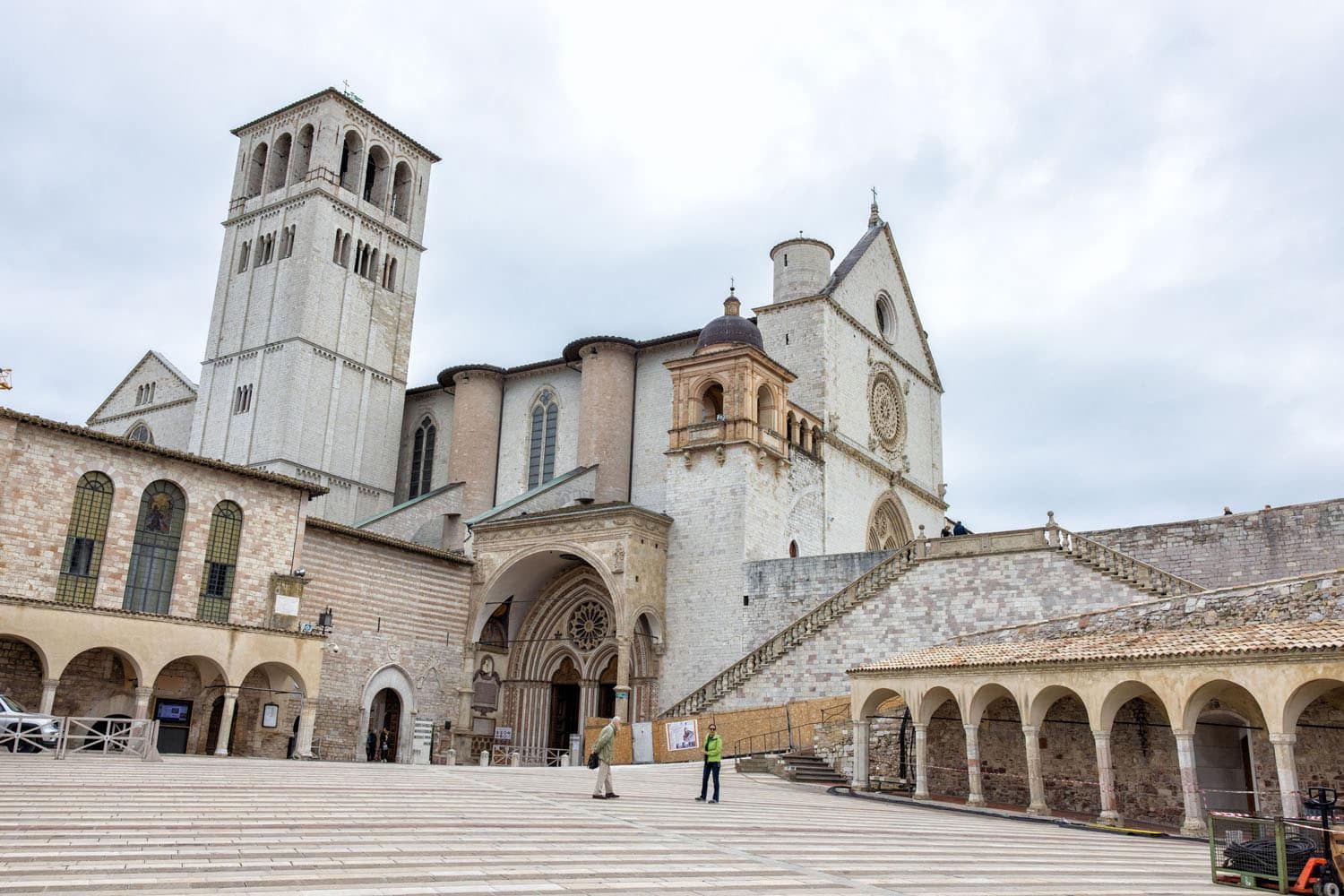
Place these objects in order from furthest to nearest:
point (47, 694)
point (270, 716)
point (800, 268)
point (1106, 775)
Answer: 1. point (800, 268)
2. point (270, 716)
3. point (47, 694)
4. point (1106, 775)

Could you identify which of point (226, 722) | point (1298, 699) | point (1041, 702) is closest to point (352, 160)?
point (226, 722)

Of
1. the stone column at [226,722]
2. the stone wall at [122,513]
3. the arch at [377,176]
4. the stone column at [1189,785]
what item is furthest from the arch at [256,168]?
the stone column at [1189,785]

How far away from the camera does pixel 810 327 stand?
33.4 m

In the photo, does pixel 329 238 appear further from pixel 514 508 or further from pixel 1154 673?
pixel 1154 673

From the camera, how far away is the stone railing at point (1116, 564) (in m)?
22.1

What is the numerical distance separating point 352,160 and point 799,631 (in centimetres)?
2885

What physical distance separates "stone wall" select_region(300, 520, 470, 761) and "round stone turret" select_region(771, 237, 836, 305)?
13263 mm

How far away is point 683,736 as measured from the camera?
25297 mm

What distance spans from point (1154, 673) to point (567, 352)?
24355mm

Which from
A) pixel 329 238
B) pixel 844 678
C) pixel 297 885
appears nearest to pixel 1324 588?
pixel 844 678

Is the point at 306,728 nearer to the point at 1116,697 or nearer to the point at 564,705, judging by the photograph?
the point at 564,705

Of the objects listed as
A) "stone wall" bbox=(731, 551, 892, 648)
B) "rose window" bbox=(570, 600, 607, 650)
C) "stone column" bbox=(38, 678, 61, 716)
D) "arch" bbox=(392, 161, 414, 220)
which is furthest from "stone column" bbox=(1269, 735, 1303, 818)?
"arch" bbox=(392, 161, 414, 220)

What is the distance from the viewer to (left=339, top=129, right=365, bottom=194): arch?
43.6 m

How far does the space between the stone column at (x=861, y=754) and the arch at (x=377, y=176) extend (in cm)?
3288
